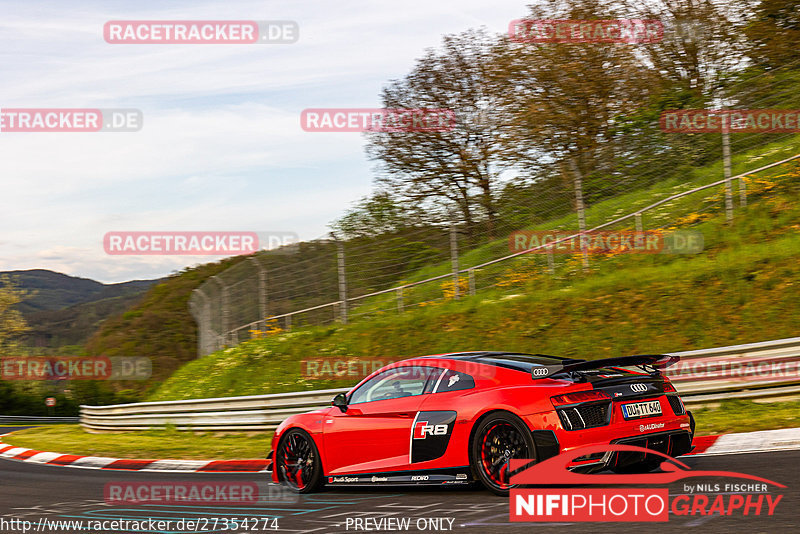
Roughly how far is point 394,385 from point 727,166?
9291mm

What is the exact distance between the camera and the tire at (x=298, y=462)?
7738 millimetres

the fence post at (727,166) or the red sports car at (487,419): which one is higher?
the fence post at (727,166)

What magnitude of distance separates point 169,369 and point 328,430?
97.7 ft

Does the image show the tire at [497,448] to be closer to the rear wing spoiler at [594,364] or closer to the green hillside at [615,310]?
the rear wing spoiler at [594,364]

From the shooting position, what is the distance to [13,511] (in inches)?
287

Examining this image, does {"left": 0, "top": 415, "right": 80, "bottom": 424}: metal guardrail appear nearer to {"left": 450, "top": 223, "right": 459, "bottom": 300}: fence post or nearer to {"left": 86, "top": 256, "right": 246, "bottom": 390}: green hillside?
{"left": 86, "top": 256, "right": 246, "bottom": 390}: green hillside

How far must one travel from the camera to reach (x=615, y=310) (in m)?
12.7

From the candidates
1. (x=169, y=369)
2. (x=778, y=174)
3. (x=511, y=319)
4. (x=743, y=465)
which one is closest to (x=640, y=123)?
(x=778, y=174)

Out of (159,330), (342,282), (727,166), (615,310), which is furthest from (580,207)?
(159,330)

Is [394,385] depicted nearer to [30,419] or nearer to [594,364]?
[594,364]

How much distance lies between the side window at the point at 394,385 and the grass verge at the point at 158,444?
423 cm

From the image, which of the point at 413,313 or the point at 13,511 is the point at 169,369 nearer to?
the point at 413,313

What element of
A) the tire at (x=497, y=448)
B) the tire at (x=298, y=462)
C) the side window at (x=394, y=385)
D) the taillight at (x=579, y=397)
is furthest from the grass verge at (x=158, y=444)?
the taillight at (x=579, y=397)

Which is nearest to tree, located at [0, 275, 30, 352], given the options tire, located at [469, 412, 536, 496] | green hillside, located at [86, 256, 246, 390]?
green hillside, located at [86, 256, 246, 390]
